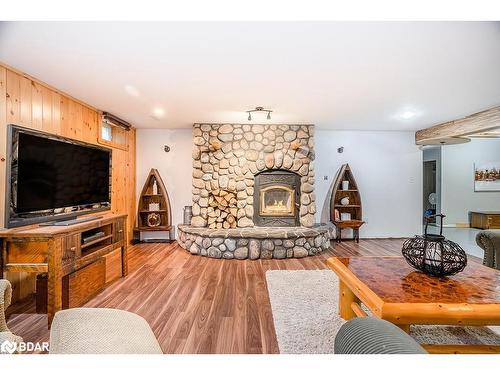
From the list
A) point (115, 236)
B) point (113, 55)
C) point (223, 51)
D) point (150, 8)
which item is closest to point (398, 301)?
point (150, 8)

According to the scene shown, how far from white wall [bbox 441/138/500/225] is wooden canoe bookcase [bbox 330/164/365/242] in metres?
3.63

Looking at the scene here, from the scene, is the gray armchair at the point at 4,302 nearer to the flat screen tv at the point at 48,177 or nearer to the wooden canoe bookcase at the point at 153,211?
the flat screen tv at the point at 48,177

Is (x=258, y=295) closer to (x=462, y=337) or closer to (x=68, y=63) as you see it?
(x=462, y=337)

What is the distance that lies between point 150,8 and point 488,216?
858cm

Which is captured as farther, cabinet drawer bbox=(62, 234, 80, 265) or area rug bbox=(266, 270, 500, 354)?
cabinet drawer bbox=(62, 234, 80, 265)

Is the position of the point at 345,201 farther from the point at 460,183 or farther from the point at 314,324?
the point at 460,183

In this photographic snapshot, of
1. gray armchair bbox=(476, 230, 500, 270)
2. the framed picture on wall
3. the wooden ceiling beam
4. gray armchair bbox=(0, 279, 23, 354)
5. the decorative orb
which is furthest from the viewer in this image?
the framed picture on wall

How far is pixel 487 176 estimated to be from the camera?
22.9 ft

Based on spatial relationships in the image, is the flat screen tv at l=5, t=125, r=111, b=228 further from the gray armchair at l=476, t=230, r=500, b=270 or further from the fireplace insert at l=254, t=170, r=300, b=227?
the gray armchair at l=476, t=230, r=500, b=270

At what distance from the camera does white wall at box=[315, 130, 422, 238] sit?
17.6ft

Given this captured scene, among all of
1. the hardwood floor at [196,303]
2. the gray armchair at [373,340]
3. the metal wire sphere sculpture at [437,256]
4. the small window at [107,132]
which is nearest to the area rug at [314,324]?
the hardwood floor at [196,303]

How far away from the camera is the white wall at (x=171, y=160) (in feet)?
17.1

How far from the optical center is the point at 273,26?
1727 millimetres

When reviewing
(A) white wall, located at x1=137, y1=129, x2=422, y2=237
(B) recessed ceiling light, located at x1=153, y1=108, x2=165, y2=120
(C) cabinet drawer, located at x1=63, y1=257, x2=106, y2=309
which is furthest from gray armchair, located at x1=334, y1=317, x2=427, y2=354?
(A) white wall, located at x1=137, y1=129, x2=422, y2=237
